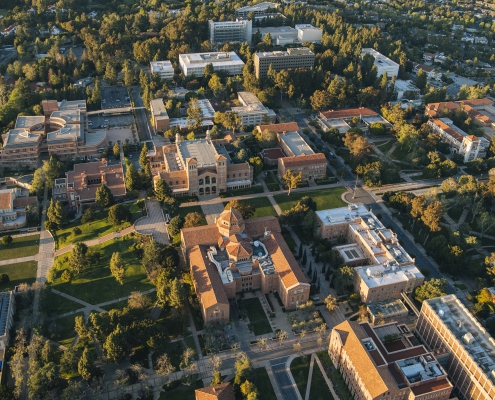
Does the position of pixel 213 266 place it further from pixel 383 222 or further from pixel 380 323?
pixel 383 222

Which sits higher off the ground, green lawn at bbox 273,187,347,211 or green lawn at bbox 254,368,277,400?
green lawn at bbox 273,187,347,211

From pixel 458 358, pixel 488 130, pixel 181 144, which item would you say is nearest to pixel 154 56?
pixel 181 144

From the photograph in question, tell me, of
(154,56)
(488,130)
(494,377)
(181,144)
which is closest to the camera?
(494,377)

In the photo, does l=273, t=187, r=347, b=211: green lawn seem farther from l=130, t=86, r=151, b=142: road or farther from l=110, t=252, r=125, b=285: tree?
l=130, t=86, r=151, b=142: road

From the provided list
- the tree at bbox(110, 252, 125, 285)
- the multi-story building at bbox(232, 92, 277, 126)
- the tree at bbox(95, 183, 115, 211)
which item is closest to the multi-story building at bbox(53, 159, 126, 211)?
the tree at bbox(95, 183, 115, 211)

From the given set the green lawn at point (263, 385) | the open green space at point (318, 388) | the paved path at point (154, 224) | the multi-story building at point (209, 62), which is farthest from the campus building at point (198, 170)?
the multi-story building at point (209, 62)

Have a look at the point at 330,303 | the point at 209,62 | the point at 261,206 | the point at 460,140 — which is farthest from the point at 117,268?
the point at 209,62

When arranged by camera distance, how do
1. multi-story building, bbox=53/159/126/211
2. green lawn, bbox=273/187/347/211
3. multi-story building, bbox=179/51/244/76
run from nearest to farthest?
multi-story building, bbox=53/159/126/211
green lawn, bbox=273/187/347/211
multi-story building, bbox=179/51/244/76

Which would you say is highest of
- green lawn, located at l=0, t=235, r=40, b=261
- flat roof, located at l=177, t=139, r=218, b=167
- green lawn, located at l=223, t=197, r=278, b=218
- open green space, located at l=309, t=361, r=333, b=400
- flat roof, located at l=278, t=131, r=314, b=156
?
flat roof, located at l=177, t=139, r=218, b=167
